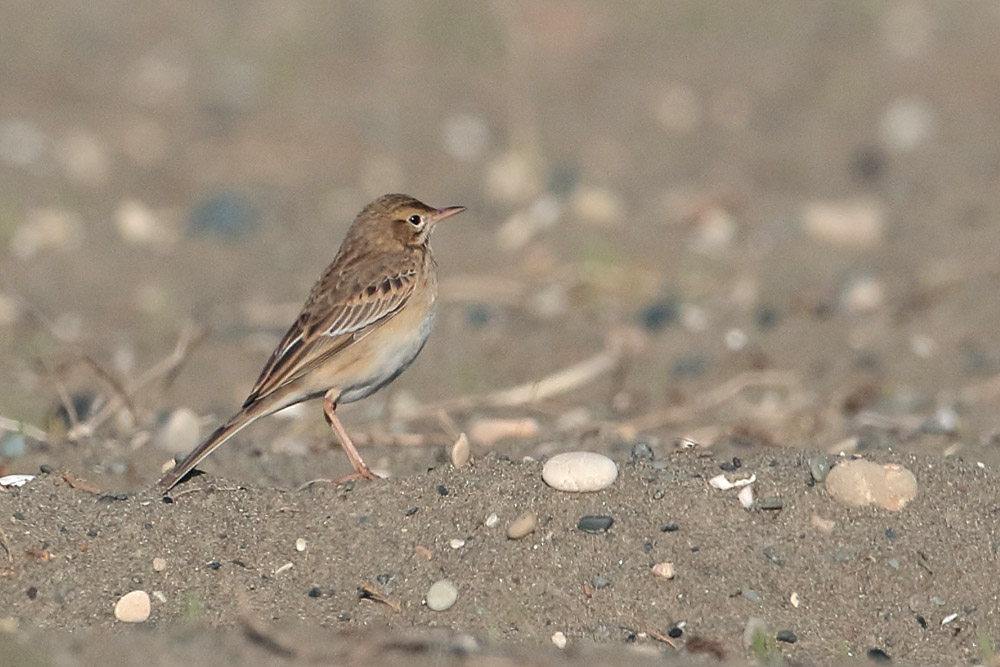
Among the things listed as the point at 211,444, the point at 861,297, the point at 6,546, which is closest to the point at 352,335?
the point at 211,444

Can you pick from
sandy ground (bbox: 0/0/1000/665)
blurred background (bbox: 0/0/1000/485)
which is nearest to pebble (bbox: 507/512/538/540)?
sandy ground (bbox: 0/0/1000/665)

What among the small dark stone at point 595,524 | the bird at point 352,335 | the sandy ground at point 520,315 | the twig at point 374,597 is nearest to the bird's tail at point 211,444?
the bird at point 352,335

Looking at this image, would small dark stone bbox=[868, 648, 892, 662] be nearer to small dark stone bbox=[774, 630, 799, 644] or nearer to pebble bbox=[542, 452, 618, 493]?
small dark stone bbox=[774, 630, 799, 644]

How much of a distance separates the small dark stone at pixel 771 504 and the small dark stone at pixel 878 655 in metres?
0.74

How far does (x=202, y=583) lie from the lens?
5531 millimetres

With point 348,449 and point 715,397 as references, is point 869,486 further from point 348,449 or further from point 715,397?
point 715,397

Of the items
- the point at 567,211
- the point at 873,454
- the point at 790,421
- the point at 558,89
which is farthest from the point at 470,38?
the point at 873,454

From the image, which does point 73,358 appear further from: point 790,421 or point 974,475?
point 974,475

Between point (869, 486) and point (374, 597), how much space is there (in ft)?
6.19

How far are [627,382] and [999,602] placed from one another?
12.4 ft

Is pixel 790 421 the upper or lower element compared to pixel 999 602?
lower

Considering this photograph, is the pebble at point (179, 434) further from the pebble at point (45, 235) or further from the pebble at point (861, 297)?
the pebble at point (45, 235)

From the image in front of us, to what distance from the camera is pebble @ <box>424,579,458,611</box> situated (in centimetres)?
534

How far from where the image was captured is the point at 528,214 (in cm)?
1228
